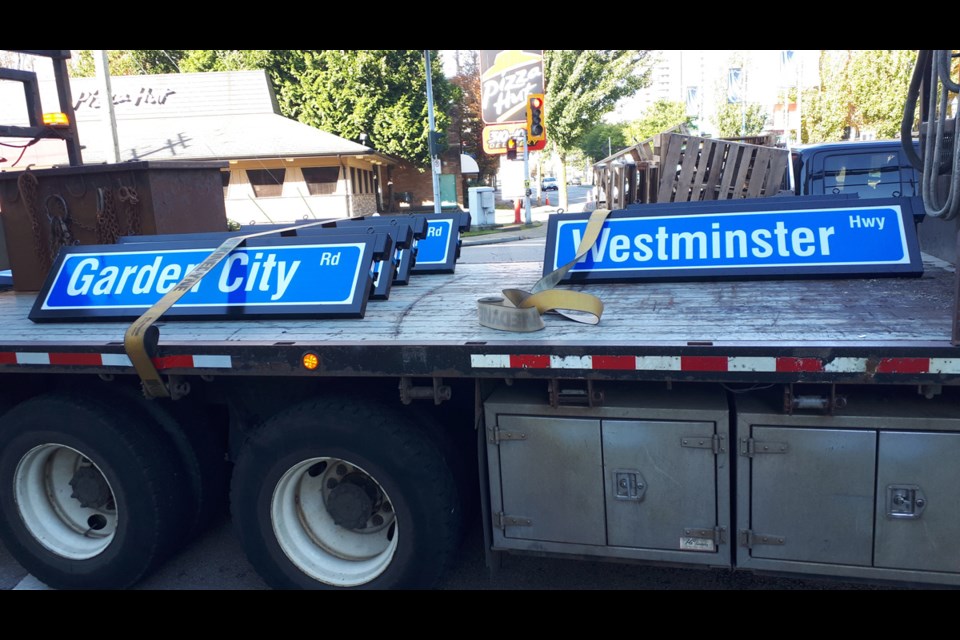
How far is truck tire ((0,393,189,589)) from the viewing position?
3.63 m

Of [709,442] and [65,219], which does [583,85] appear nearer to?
[65,219]

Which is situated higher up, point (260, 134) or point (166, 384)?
point (260, 134)

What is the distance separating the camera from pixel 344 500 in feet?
11.5

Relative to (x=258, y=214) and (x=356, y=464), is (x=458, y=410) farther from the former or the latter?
(x=258, y=214)

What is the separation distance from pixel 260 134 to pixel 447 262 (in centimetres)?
2675

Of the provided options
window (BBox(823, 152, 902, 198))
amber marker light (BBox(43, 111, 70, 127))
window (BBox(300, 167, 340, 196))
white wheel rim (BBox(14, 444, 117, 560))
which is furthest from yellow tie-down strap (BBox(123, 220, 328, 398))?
window (BBox(300, 167, 340, 196))

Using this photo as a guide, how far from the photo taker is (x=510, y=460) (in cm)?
321

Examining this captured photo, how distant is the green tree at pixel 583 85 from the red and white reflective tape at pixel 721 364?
1223 inches

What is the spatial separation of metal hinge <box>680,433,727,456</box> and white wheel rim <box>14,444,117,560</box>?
9.81 feet

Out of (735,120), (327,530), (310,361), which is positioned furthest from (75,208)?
(735,120)

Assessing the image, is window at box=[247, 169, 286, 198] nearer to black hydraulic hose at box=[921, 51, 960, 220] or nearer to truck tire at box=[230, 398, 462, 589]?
truck tire at box=[230, 398, 462, 589]
